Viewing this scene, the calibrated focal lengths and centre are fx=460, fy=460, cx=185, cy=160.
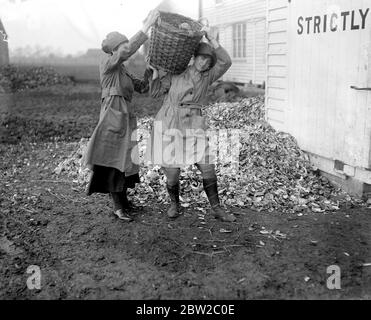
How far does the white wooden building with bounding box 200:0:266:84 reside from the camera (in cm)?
1692

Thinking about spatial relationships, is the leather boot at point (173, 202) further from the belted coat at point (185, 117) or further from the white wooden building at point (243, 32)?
the white wooden building at point (243, 32)

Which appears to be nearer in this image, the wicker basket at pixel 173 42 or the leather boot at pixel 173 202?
the wicker basket at pixel 173 42

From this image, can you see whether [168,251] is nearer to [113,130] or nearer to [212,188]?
[212,188]

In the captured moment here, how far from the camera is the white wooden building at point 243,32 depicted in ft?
55.5

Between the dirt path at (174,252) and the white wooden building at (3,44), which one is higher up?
the white wooden building at (3,44)

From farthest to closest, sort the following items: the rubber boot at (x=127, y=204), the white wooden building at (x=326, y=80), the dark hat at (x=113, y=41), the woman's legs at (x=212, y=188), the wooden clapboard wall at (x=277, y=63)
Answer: the wooden clapboard wall at (x=277, y=63)
the white wooden building at (x=326, y=80)
the rubber boot at (x=127, y=204)
the woman's legs at (x=212, y=188)
the dark hat at (x=113, y=41)

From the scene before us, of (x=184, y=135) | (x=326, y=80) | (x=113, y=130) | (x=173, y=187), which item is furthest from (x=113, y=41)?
(x=326, y=80)

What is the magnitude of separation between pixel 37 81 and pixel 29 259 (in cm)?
1905

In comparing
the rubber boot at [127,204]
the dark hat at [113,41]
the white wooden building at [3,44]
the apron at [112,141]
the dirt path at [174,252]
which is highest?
the white wooden building at [3,44]

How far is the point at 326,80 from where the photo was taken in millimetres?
6082

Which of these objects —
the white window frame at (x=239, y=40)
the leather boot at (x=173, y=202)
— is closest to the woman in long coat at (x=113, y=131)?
the leather boot at (x=173, y=202)

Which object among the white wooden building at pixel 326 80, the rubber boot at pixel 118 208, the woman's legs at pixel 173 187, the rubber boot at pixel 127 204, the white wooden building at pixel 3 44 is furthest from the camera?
the white wooden building at pixel 3 44

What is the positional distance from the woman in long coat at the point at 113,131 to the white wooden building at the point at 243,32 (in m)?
12.1
